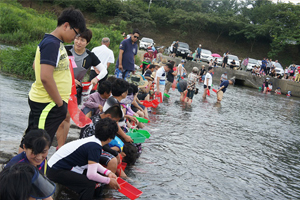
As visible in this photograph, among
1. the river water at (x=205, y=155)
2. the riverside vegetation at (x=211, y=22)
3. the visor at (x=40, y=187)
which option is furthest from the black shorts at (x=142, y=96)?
the riverside vegetation at (x=211, y=22)

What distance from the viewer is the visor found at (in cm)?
214

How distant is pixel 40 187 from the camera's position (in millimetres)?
2186

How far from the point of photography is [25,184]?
1972mm

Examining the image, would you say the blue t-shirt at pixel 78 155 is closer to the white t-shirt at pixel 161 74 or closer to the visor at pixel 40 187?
the visor at pixel 40 187

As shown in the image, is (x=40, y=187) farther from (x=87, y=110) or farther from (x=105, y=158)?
(x=87, y=110)

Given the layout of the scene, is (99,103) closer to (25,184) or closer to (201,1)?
(25,184)

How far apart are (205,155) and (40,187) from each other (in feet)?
15.9

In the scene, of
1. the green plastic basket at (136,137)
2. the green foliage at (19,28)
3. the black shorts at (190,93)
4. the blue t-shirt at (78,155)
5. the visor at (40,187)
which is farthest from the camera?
the green foliage at (19,28)

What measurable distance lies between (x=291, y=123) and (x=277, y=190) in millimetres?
8239

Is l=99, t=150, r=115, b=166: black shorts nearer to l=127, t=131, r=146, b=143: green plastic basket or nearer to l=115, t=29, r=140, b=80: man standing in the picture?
l=127, t=131, r=146, b=143: green plastic basket

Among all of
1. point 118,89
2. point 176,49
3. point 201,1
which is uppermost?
point 201,1

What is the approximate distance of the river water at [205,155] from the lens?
4.86 metres

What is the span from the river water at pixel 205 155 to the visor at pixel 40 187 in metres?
Answer: 1.87

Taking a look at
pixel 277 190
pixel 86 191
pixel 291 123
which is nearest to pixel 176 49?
pixel 291 123
